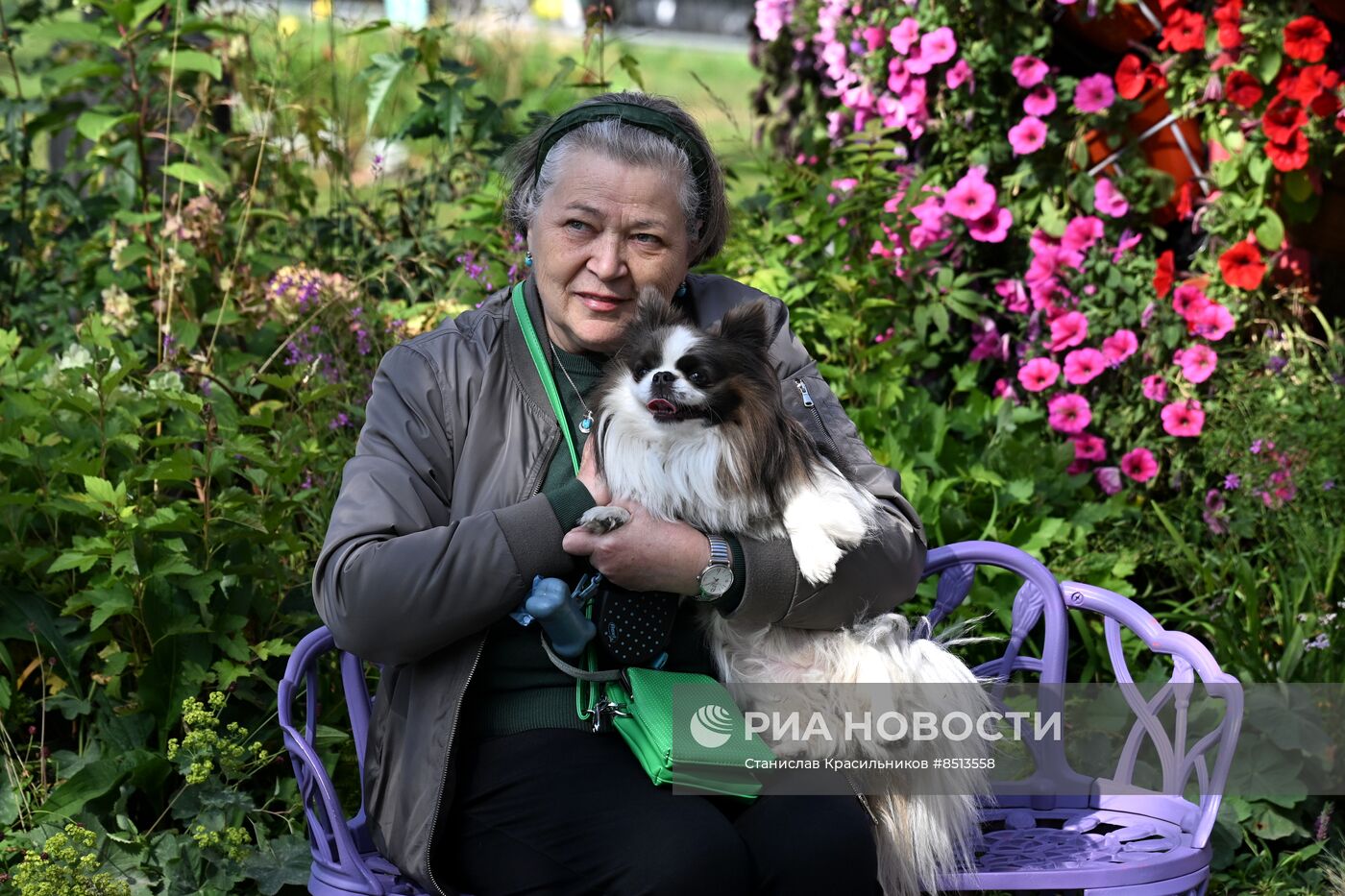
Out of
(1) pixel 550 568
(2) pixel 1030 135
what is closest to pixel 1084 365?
(2) pixel 1030 135

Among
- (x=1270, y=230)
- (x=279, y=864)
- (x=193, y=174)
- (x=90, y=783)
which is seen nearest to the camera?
(x=279, y=864)

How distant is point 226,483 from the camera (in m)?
3.37

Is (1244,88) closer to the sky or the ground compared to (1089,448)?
closer to the sky

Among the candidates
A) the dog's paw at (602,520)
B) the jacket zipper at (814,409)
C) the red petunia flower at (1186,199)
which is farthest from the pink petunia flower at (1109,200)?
the dog's paw at (602,520)

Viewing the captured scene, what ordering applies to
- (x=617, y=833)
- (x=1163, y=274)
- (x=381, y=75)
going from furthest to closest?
(x=381, y=75) < (x=1163, y=274) < (x=617, y=833)

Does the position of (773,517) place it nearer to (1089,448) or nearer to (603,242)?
(603,242)

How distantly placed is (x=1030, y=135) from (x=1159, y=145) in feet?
1.46

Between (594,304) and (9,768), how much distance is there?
1740 millimetres

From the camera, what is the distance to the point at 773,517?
2.52 metres

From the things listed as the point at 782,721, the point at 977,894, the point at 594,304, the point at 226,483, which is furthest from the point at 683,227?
the point at 977,894

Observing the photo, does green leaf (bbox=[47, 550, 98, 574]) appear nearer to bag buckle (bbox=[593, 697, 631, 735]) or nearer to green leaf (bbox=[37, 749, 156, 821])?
green leaf (bbox=[37, 749, 156, 821])

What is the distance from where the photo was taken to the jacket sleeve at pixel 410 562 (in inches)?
88.9

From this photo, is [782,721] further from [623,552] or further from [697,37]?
[697,37]

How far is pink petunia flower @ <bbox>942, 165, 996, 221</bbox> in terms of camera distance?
429 cm
